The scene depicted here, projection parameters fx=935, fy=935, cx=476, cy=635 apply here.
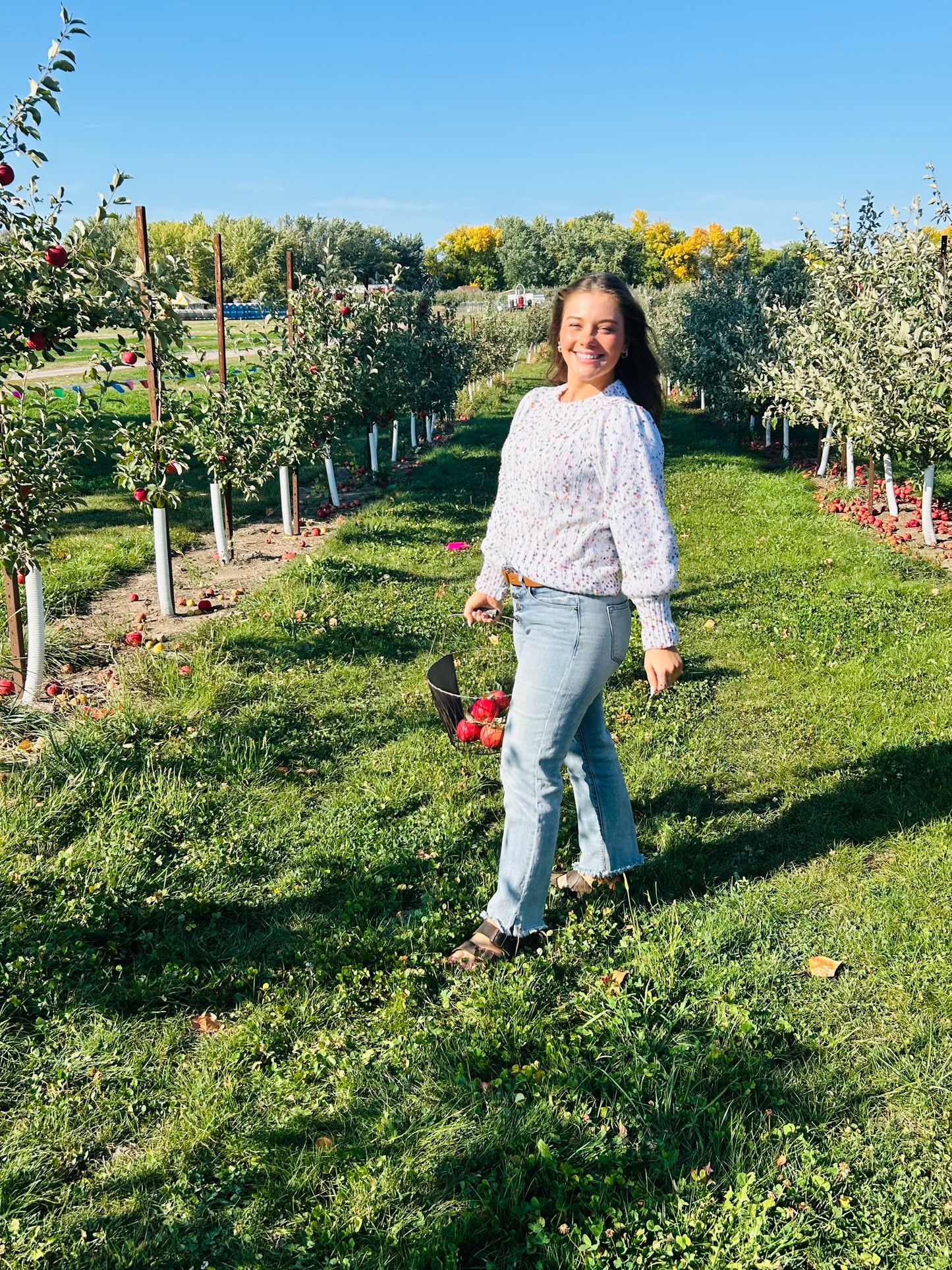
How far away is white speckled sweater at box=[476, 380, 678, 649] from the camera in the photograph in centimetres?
278

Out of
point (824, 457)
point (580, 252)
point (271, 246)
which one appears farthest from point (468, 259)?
point (824, 457)

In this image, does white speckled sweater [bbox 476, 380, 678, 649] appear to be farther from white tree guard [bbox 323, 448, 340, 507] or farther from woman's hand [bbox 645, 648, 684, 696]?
white tree guard [bbox 323, 448, 340, 507]

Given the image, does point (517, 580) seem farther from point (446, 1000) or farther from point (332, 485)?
point (332, 485)

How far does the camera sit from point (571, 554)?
294 cm

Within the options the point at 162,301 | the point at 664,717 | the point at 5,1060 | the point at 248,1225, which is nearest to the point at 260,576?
the point at 162,301

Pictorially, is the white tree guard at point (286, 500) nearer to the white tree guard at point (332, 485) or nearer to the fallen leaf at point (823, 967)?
the white tree guard at point (332, 485)

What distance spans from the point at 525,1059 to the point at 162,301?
4.74m

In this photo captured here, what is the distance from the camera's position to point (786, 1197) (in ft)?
7.80

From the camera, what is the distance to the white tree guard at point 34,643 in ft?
18.3

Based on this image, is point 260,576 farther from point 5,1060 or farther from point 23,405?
point 5,1060

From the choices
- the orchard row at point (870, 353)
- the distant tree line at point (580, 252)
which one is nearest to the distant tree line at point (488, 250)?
the distant tree line at point (580, 252)

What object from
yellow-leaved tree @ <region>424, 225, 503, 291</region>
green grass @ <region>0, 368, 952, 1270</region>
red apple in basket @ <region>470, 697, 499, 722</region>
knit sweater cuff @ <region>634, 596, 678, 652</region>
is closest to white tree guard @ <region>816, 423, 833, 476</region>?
green grass @ <region>0, 368, 952, 1270</region>

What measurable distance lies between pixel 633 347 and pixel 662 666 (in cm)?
110

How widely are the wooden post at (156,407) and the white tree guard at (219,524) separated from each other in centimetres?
148
